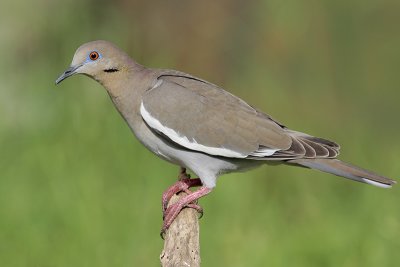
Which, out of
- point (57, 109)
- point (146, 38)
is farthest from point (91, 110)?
point (146, 38)

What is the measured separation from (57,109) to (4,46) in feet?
5.55

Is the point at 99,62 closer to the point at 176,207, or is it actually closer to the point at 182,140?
the point at 182,140

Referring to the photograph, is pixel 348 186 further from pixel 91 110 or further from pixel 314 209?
pixel 91 110

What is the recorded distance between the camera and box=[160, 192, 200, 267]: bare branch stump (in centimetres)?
387

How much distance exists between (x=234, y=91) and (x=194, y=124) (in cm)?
347

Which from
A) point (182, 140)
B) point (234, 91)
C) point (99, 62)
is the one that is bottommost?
point (234, 91)

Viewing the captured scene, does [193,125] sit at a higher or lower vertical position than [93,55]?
lower

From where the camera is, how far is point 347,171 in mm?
4617

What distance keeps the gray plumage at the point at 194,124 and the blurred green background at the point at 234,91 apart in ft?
3.93

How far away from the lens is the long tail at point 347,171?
450 cm

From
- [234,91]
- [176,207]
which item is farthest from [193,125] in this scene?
[234,91]

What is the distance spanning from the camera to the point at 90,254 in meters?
5.70

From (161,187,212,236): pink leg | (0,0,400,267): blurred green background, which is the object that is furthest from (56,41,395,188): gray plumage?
(0,0,400,267): blurred green background

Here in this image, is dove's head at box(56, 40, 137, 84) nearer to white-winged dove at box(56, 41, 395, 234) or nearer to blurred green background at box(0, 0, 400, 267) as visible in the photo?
white-winged dove at box(56, 41, 395, 234)
